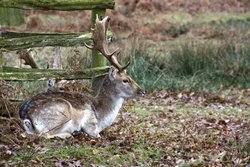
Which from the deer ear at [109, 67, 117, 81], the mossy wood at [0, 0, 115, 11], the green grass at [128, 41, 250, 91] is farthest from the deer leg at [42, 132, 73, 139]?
the green grass at [128, 41, 250, 91]

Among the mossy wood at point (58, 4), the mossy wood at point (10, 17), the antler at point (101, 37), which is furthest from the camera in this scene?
the mossy wood at point (10, 17)

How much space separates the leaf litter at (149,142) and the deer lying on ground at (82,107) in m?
0.16

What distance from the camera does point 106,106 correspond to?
429 inches

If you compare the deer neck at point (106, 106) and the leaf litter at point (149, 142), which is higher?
the deer neck at point (106, 106)

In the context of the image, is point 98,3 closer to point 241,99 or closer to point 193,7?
point 241,99

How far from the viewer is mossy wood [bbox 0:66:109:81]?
32.5 feet

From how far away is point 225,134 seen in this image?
1186cm

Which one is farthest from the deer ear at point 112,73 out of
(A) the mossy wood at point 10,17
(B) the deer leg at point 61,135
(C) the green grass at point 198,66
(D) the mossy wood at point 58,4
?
(A) the mossy wood at point 10,17

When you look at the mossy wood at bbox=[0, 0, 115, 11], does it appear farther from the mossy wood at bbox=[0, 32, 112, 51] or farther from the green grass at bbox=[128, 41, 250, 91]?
the green grass at bbox=[128, 41, 250, 91]

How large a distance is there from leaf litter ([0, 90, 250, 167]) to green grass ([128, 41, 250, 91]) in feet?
8.95

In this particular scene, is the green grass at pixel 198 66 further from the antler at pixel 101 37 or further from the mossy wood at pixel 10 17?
the antler at pixel 101 37

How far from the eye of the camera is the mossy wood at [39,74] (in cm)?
991

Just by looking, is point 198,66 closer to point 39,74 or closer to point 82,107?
point 82,107

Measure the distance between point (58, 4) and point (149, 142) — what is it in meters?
2.08
